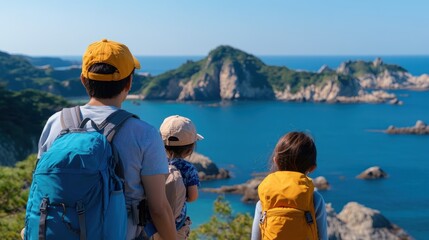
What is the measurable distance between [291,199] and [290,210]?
0.04 metres

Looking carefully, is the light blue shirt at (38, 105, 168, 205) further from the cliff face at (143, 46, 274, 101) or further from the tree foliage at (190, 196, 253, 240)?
the cliff face at (143, 46, 274, 101)

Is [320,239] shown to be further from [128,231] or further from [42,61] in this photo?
[42,61]

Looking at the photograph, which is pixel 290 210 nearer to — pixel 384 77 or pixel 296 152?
pixel 296 152

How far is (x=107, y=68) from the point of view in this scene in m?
1.60

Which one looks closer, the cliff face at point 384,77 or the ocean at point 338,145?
the ocean at point 338,145

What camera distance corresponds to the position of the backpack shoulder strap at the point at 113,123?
1554mm

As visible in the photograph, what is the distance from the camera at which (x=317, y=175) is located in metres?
27.0

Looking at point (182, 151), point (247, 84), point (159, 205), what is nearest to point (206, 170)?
point (182, 151)

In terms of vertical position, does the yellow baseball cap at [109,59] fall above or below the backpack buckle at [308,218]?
above

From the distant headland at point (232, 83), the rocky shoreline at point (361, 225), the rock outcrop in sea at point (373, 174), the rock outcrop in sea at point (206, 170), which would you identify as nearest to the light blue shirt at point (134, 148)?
the rocky shoreline at point (361, 225)


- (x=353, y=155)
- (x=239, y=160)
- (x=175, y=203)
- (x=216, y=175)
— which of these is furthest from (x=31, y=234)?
(x=353, y=155)

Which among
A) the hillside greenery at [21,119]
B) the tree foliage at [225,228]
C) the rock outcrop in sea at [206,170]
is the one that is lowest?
the rock outcrop in sea at [206,170]

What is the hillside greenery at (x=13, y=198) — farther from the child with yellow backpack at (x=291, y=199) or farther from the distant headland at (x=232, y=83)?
the distant headland at (x=232, y=83)

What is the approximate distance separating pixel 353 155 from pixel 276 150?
32.7m
